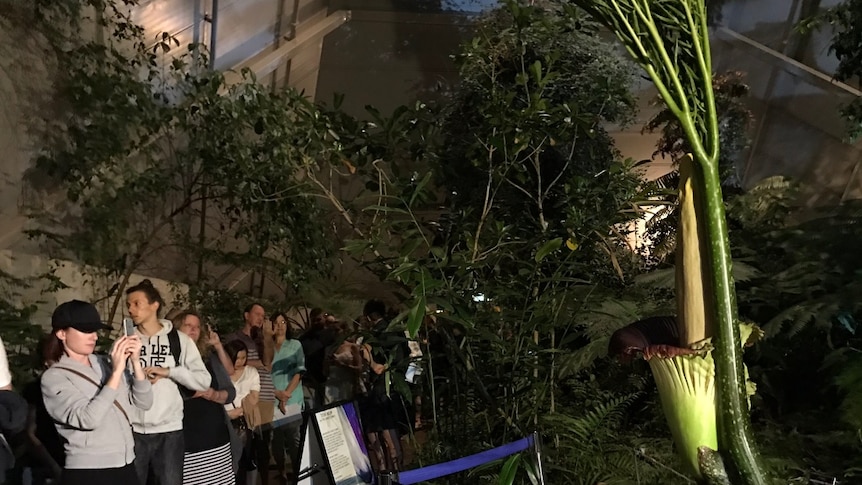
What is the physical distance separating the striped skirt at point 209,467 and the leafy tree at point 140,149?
0.94 metres

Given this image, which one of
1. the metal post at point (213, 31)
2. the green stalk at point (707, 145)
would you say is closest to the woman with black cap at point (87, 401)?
the green stalk at point (707, 145)

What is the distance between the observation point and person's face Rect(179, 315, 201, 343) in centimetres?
257

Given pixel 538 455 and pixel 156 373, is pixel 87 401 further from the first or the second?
pixel 538 455

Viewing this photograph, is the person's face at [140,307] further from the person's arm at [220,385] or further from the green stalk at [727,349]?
the green stalk at [727,349]

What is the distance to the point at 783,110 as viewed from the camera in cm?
466

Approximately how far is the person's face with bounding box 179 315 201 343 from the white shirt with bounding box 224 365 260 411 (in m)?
0.55

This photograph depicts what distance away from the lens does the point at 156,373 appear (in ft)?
7.23

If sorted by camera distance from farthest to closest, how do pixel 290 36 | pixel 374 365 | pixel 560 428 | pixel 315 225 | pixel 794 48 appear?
pixel 290 36 → pixel 794 48 → pixel 315 225 → pixel 374 365 → pixel 560 428

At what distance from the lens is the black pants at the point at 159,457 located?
2.25 m

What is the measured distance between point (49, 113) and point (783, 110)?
4690mm

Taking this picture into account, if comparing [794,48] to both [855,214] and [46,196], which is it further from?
[46,196]

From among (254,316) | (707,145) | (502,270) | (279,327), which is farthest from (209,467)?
(707,145)

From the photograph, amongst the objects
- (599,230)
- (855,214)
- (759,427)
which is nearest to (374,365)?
(599,230)

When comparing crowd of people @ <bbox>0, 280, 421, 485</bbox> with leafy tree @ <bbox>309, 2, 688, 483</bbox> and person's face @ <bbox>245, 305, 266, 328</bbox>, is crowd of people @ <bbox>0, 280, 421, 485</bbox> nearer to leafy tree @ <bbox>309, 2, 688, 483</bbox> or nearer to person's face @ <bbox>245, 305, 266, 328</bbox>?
person's face @ <bbox>245, 305, 266, 328</bbox>
